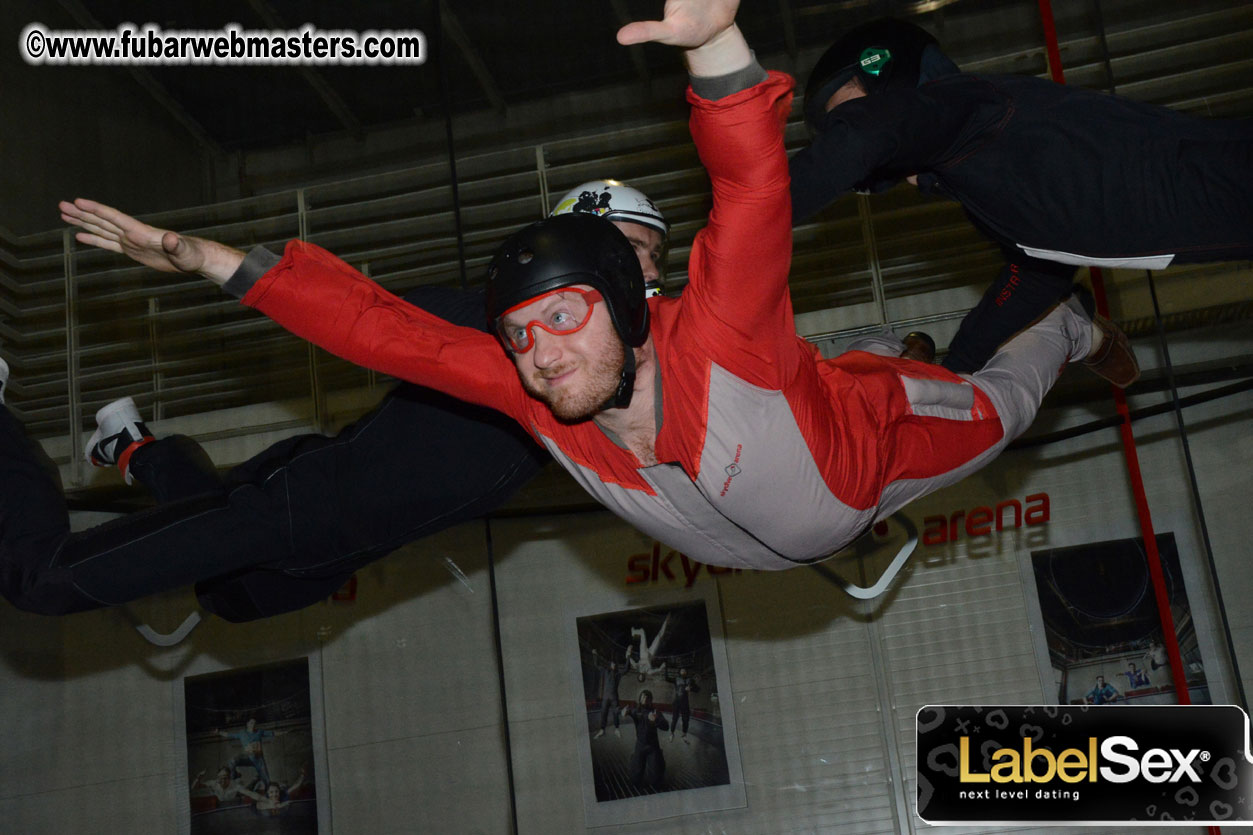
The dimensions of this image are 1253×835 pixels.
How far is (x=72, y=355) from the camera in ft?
11.8

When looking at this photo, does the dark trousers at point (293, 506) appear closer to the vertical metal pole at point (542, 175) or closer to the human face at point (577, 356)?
the human face at point (577, 356)

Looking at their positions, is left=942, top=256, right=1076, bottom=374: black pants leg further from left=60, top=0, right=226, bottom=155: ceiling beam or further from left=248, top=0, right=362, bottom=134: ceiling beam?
left=60, top=0, right=226, bottom=155: ceiling beam

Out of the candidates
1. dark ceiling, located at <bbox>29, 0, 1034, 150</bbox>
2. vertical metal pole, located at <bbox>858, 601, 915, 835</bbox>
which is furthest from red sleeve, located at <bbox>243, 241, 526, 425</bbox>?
vertical metal pole, located at <bbox>858, 601, 915, 835</bbox>

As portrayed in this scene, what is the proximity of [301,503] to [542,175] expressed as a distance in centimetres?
160

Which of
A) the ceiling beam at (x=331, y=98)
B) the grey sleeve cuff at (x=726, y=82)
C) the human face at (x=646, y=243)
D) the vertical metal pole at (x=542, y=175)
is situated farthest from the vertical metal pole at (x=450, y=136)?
the grey sleeve cuff at (x=726, y=82)

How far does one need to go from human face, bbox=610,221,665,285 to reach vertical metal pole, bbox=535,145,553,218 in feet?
3.36

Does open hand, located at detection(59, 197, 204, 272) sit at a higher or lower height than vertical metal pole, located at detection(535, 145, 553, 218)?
lower

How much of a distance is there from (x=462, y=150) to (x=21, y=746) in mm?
2543

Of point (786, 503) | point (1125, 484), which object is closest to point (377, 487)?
point (786, 503)

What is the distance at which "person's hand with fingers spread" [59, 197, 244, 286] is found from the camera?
162cm

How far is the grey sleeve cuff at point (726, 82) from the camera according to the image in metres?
1.16

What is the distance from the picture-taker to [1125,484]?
3186 millimetres

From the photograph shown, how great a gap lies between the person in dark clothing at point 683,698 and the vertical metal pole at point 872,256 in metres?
1.22

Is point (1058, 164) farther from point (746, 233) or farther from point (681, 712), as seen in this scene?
point (681, 712)
